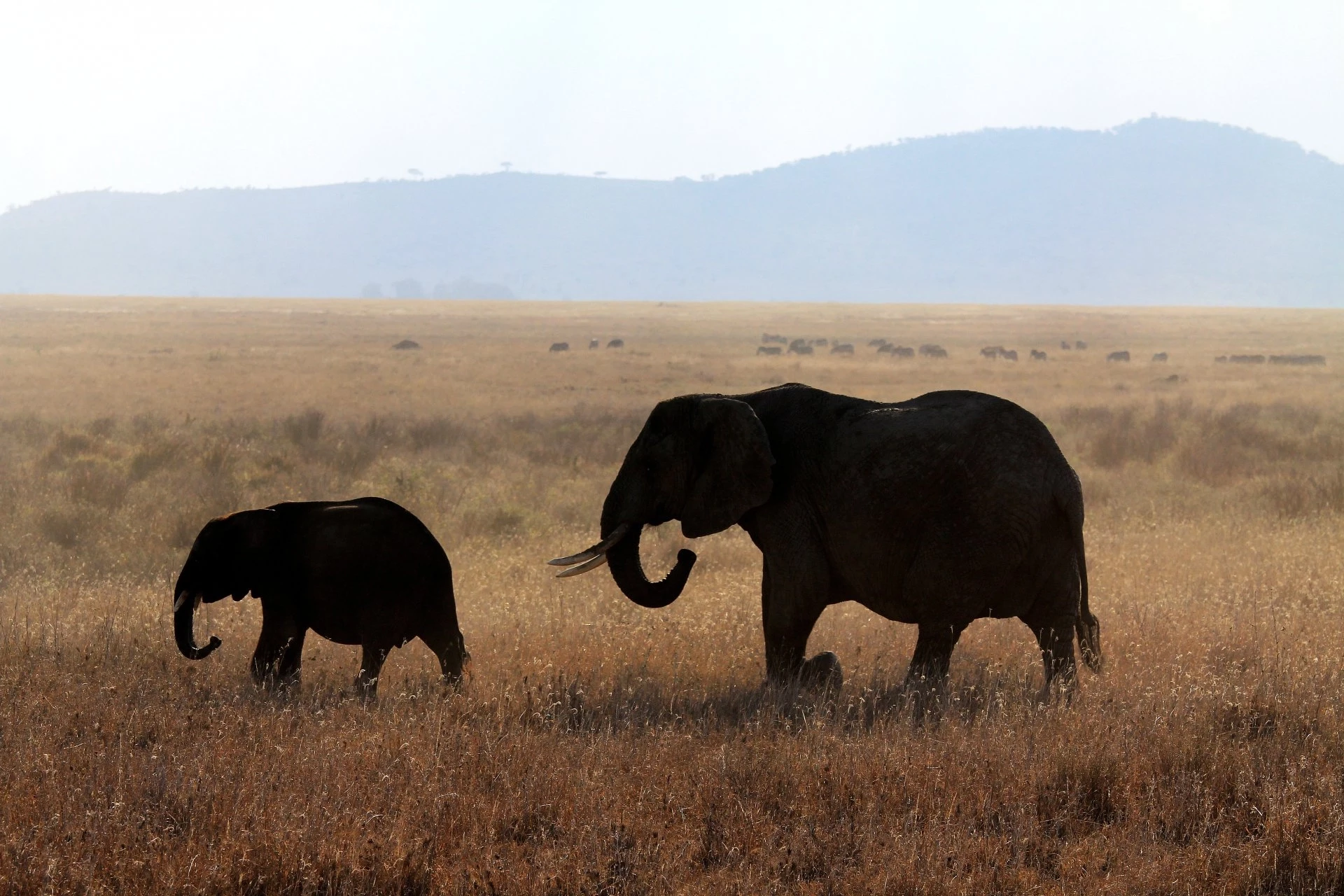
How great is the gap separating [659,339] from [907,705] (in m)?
69.2

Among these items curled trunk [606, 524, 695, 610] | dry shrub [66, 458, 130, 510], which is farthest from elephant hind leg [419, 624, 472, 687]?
dry shrub [66, 458, 130, 510]

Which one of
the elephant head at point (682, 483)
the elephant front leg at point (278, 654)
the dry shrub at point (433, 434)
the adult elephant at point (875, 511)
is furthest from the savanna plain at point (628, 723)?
the dry shrub at point (433, 434)

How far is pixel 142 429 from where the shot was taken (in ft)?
76.0

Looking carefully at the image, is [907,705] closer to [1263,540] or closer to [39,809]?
[39,809]

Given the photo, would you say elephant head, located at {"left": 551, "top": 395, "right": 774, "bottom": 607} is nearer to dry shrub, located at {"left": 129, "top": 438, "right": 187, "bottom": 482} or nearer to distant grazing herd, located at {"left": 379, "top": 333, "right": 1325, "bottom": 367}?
dry shrub, located at {"left": 129, "top": 438, "right": 187, "bottom": 482}

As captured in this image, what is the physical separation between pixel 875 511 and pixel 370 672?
298 cm

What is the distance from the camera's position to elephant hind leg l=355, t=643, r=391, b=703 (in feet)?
24.1

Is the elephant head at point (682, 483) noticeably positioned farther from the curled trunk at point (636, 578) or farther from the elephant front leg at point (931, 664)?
the elephant front leg at point (931, 664)

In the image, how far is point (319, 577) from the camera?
720cm

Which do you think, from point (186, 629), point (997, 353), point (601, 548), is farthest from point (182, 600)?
point (997, 353)

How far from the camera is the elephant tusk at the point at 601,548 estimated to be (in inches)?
300

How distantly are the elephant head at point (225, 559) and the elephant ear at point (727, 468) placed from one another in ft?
7.93

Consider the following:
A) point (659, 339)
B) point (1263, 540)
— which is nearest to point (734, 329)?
point (659, 339)

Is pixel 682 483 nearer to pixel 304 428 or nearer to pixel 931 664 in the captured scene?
pixel 931 664
